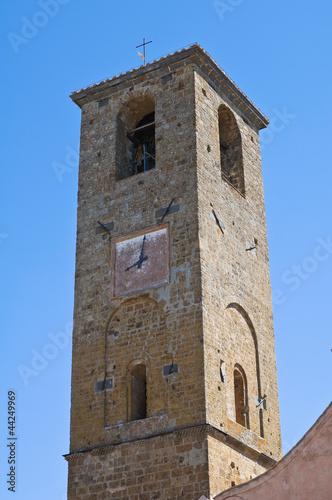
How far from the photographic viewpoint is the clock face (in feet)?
68.7

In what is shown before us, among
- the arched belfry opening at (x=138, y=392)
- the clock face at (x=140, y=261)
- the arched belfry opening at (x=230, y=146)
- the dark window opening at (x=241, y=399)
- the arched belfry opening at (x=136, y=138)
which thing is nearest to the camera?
the arched belfry opening at (x=138, y=392)

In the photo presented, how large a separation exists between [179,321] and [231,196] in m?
4.38

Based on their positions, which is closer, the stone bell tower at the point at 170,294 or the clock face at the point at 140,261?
the stone bell tower at the point at 170,294

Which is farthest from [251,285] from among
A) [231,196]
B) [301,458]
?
[301,458]

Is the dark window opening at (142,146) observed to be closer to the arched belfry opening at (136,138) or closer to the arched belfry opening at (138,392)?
the arched belfry opening at (136,138)

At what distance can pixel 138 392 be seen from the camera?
20203 mm

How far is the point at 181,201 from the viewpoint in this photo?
2142 cm

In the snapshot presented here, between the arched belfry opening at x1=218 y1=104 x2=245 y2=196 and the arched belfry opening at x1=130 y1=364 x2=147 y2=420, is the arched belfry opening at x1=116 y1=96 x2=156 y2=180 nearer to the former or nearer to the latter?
the arched belfry opening at x1=218 y1=104 x2=245 y2=196

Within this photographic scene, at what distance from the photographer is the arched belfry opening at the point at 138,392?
20.0 m

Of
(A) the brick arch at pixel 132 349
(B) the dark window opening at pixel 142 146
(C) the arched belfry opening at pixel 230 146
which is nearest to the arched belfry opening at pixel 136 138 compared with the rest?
(B) the dark window opening at pixel 142 146

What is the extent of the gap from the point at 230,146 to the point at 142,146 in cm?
239

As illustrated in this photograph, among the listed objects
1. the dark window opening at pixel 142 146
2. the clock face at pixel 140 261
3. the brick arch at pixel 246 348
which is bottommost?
the brick arch at pixel 246 348

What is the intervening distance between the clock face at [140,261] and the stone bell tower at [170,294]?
29mm

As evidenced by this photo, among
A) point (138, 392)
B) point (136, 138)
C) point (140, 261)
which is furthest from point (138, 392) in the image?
point (136, 138)
